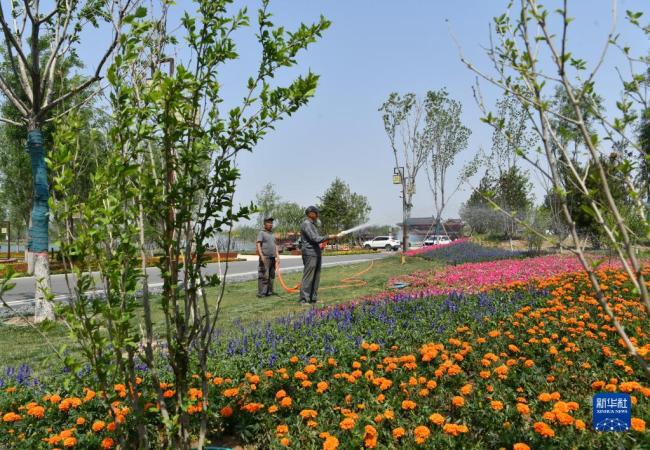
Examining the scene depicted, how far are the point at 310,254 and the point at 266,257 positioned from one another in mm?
2151

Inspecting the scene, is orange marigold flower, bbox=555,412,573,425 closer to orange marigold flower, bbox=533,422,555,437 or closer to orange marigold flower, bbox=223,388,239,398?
orange marigold flower, bbox=533,422,555,437

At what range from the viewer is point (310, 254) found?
9.62 m

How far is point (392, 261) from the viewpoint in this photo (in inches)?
771

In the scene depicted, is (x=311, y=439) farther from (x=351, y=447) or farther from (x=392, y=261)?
(x=392, y=261)

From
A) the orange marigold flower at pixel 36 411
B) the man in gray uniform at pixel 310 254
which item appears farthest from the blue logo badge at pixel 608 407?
the man in gray uniform at pixel 310 254

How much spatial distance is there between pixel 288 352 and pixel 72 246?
9.61 ft

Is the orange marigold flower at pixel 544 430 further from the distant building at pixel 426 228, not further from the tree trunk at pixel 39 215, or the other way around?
the distant building at pixel 426 228

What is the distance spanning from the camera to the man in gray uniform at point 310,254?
950 centimetres

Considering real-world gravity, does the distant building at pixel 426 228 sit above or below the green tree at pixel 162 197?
above

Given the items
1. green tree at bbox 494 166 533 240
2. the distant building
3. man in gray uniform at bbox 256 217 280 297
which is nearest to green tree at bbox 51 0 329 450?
man in gray uniform at bbox 256 217 280 297

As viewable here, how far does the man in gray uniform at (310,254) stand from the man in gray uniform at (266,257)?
6.23 ft

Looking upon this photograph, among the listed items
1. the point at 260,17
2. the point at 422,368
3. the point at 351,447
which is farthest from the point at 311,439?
the point at 260,17

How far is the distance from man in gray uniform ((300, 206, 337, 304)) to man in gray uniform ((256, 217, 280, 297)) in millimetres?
1900

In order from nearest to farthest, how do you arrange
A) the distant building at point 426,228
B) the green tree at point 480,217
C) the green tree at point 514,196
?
1. the green tree at point 514,196
2. the green tree at point 480,217
3. the distant building at point 426,228
